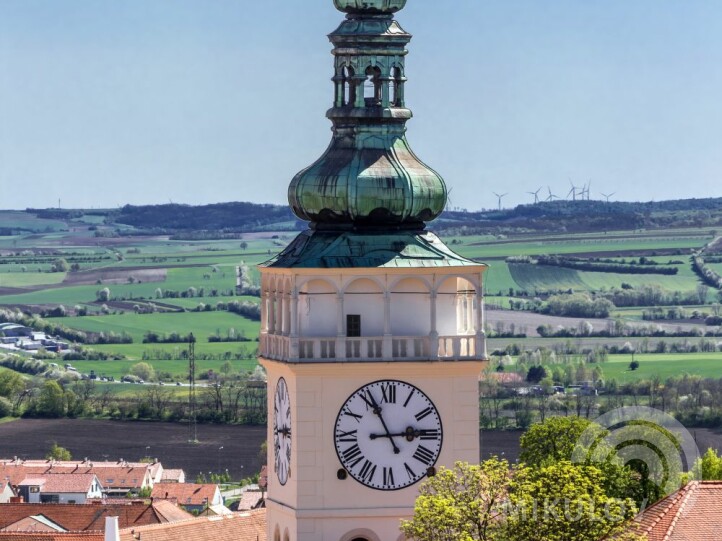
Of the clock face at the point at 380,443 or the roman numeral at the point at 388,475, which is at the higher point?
the clock face at the point at 380,443

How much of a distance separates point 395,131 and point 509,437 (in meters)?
129

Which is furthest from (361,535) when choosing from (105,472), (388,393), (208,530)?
(105,472)

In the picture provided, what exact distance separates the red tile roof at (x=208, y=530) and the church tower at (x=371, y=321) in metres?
23.0

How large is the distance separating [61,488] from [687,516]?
104792mm

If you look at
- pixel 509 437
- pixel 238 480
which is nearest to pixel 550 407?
pixel 509 437

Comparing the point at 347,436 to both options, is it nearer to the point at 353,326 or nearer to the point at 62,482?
the point at 353,326

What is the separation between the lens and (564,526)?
42.7 metres

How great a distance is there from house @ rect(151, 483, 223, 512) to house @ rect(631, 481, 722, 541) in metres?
84.8

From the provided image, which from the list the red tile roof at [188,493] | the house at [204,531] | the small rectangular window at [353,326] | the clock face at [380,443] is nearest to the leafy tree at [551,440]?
the house at [204,531]

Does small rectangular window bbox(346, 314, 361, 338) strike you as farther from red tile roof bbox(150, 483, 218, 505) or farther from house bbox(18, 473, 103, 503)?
house bbox(18, 473, 103, 503)

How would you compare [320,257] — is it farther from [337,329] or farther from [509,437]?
[509,437]

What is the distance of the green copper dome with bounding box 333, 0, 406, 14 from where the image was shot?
4619cm

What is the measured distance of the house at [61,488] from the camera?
468ft

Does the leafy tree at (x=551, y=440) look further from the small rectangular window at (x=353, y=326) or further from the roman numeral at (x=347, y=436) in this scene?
the small rectangular window at (x=353, y=326)
